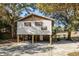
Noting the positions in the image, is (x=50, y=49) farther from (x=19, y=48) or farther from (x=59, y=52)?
(x=19, y=48)

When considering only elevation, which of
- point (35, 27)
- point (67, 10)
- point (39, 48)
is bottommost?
point (39, 48)

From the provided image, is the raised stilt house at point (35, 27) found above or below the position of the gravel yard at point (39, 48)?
above

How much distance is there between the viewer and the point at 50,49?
335 cm

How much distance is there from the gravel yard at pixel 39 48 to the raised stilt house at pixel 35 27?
0.23 ft

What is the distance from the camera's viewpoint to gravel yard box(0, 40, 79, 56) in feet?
10.9

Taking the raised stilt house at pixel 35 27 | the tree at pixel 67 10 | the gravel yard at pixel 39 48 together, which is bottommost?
the gravel yard at pixel 39 48

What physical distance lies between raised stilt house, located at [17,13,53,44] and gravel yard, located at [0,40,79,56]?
0.07 meters

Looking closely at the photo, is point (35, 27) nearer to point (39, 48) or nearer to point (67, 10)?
point (39, 48)

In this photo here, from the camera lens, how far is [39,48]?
3359mm

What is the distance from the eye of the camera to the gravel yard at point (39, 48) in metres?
3.34

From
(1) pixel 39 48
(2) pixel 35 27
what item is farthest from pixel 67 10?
(1) pixel 39 48

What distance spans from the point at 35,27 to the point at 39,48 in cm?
23

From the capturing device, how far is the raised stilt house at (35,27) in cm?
333

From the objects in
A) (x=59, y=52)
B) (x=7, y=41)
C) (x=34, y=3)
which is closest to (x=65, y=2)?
(x=34, y=3)
